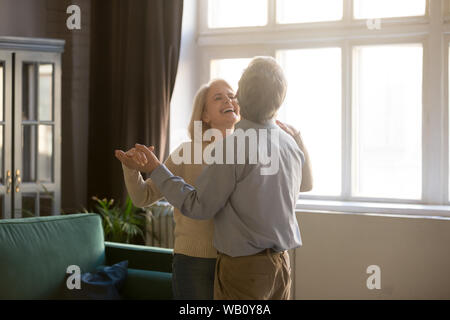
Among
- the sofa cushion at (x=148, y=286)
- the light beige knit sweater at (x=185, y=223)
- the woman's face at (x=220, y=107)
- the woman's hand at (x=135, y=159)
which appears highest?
the woman's face at (x=220, y=107)

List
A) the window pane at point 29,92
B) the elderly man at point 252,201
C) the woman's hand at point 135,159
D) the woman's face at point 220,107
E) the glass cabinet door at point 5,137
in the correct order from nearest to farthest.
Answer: the elderly man at point 252,201, the woman's hand at point 135,159, the woman's face at point 220,107, the glass cabinet door at point 5,137, the window pane at point 29,92

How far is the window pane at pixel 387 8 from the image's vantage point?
4504 millimetres

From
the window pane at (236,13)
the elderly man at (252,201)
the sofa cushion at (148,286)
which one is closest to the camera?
the elderly man at (252,201)

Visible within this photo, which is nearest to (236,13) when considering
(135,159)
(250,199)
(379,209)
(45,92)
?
(45,92)

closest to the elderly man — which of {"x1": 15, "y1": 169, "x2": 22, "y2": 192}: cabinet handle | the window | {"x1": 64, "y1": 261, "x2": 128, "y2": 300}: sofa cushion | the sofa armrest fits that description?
{"x1": 64, "y1": 261, "x2": 128, "y2": 300}: sofa cushion

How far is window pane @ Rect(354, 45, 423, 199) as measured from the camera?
4531 mm

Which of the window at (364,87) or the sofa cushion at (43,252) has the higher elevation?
the window at (364,87)

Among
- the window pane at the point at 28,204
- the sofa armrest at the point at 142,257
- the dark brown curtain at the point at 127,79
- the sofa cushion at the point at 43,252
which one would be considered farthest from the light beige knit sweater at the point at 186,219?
the dark brown curtain at the point at 127,79

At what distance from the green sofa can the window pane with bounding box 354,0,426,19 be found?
257 cm

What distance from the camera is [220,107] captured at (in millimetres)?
2307

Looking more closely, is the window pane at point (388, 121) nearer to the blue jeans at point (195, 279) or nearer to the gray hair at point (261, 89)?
the blue jeans at point (195, 279)

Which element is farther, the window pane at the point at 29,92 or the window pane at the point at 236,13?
the window pane at the point at 236,13

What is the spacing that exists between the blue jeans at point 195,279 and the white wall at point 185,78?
117 inches
